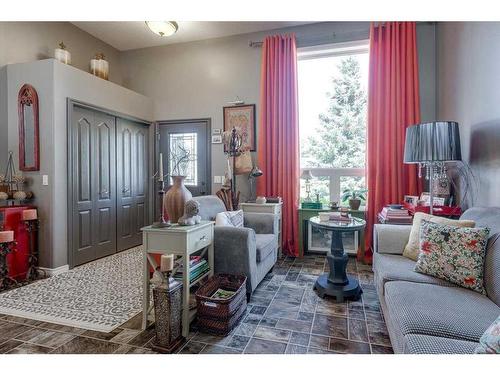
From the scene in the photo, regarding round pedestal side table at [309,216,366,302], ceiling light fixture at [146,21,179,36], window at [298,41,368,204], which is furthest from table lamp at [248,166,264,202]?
ceiling light fixture at [146,21,179,36]

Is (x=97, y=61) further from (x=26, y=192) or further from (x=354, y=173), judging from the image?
(x=354, y=173)

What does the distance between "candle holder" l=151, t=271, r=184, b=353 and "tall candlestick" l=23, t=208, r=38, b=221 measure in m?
2.20

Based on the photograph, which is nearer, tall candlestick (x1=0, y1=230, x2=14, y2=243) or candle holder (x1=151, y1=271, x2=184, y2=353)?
candle holder (x1=151, y1=271, x2=184, y2=353)

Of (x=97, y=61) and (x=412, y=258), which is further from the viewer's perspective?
(x=97, y=61)

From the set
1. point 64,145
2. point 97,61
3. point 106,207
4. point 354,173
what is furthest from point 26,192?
point 354,173

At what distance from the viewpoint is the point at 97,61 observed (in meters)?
4.13

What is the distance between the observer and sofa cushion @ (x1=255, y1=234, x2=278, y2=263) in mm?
2775

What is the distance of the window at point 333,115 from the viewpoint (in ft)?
13.2

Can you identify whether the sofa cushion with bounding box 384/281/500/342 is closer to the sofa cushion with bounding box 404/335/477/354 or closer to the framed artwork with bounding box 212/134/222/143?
the sofa cushion with bounding box 404/335/477/354

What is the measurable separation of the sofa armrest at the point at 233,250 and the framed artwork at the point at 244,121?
2.07m

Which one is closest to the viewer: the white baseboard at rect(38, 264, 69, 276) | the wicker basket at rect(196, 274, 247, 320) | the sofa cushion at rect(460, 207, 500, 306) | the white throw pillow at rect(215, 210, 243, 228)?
Answer: the sofa cushion at rect(460, 207, 500, 306)

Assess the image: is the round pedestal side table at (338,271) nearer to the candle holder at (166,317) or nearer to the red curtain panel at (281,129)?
the red curtain panel at (281,129)
